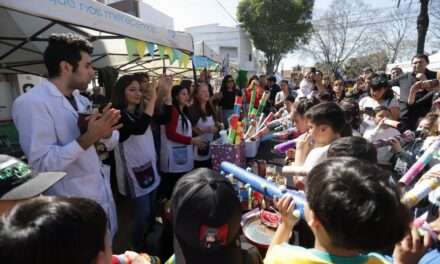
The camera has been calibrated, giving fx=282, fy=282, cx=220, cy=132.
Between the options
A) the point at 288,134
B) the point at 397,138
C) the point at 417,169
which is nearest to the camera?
the point at 417,169

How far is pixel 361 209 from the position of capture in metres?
0.82

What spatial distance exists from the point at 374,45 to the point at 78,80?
37.6 meters

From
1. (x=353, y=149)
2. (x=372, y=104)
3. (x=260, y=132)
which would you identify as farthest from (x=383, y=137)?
(x=260, y=132)

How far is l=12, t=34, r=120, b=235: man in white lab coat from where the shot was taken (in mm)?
1445

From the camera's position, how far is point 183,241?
37.2 inches

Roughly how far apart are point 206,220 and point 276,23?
33396 mm

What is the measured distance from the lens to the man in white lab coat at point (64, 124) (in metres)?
1.45

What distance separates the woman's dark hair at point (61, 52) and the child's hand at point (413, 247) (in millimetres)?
1772

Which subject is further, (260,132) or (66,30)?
(66,30)

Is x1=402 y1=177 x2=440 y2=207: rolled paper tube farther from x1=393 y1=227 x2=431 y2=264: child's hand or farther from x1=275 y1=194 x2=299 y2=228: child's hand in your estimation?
x1=275 y1=194 x2=299 y2=228: child's hand

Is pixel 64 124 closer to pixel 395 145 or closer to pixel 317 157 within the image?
pixel 317 157

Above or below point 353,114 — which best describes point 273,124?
below

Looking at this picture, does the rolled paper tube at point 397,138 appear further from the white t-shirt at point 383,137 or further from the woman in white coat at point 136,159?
the woman in white coat at point 136,159

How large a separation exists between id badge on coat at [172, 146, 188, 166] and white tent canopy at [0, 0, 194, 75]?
1.28 m
